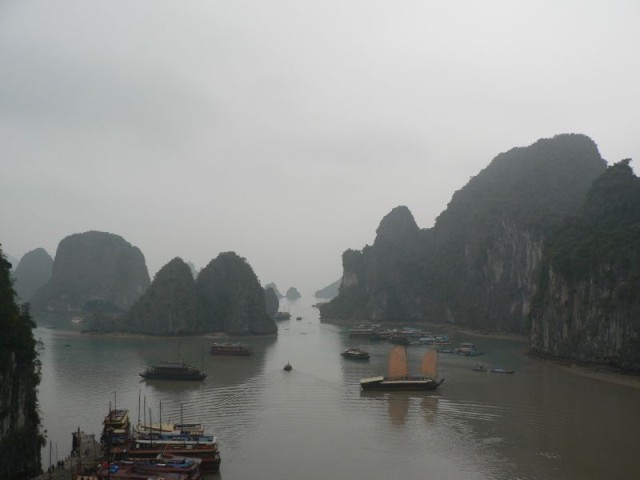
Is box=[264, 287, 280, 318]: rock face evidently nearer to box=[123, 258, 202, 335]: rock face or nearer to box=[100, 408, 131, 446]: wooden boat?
box=[123, 258, 202, 335]: rock face

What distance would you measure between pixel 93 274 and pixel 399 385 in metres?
132

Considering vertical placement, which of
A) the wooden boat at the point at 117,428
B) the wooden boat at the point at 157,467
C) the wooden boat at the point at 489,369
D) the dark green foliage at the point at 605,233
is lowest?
the wooden boat at the point at 489,369

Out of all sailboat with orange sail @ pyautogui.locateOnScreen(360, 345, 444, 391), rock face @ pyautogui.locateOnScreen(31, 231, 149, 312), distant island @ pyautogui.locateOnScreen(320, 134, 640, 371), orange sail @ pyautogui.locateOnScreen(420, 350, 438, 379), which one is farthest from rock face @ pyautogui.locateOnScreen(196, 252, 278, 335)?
rock face @ pyautogui.locateOnScreen(31, 231, 149, 312)

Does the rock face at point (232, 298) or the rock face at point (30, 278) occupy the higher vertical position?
the rock face at point (30, 278)

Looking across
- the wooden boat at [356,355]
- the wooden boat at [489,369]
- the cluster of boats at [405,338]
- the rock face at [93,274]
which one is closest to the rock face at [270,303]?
the rock face at [93,274]

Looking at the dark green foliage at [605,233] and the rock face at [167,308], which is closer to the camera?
the dark green foliage at [605,233]

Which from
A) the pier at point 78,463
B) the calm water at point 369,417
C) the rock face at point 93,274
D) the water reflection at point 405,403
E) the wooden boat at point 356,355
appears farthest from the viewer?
the rock face at point 93,274

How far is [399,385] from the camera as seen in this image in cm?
4422

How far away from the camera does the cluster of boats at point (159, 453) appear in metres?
22.8

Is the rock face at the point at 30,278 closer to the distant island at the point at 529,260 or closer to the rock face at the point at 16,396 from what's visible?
the distant island at the point at 529,260

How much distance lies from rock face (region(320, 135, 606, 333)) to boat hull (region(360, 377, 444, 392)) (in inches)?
1916

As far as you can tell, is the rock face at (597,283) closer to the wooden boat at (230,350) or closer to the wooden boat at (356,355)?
the wooden boat at (356,355)

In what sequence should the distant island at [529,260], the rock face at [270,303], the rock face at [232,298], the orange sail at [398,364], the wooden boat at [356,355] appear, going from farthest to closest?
the rock face at [270,303] → the rock face at [232,298] → the wooden boat at [356,355] → the distant island at [529,260] → the orange sail at [398,364]

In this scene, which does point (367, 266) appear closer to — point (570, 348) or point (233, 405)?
point (570, 348)
